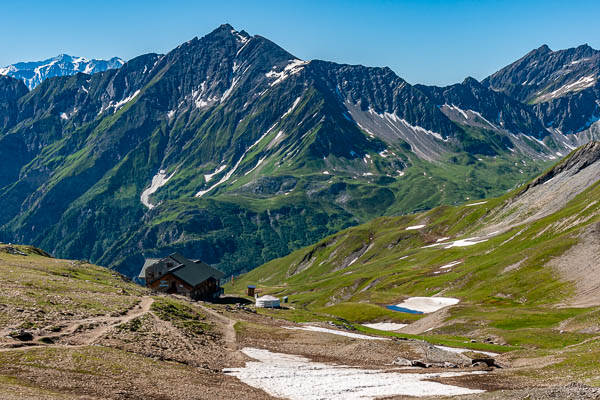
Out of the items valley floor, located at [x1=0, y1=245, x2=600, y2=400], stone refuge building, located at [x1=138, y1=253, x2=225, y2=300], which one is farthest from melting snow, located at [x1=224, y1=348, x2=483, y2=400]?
stone refuge building, located at [x1=138, y1=253, x2=225, y2=300]

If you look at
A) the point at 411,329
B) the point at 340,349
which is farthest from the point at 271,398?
the point at 411,329

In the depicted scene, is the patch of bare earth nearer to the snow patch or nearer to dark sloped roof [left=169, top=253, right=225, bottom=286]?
the snow patch

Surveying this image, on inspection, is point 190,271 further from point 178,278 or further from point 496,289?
point 496,289

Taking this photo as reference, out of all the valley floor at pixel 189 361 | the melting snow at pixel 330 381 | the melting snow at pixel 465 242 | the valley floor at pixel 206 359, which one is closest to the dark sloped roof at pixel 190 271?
the valley floor at pixel 206 359

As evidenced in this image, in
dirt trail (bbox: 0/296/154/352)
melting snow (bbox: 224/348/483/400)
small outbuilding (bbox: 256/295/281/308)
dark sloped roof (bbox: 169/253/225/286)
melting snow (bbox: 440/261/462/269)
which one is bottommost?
melting snow (bbox: 440/261/462/269)

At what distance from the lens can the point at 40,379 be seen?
36.0m

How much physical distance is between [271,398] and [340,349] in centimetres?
2230

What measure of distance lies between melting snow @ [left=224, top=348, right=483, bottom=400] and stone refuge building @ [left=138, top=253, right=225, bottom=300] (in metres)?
61.4

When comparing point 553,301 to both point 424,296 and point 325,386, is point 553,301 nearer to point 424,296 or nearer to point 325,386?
point 424,296

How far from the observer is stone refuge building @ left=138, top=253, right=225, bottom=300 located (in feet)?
372

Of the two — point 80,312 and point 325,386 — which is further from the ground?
point 80,312

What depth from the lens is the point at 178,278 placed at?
113312 millimetres

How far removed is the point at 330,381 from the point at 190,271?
77.9 meters

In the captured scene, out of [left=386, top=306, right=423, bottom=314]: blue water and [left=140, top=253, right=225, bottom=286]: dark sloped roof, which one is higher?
[left=140, top=253, right=225, bottom=286]: dark sloped roof
